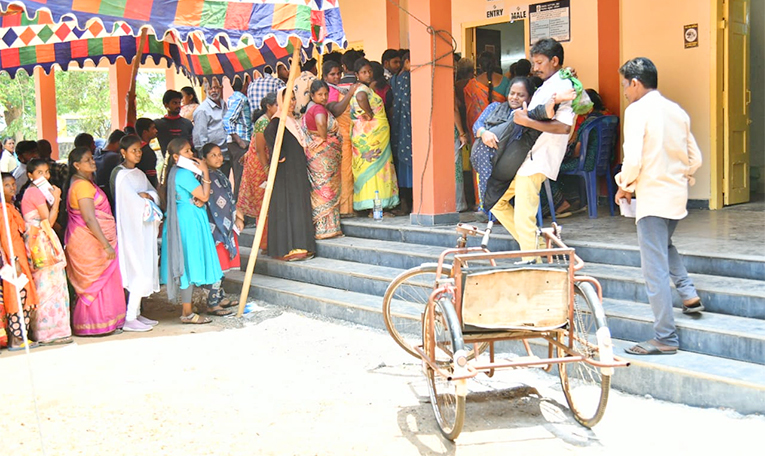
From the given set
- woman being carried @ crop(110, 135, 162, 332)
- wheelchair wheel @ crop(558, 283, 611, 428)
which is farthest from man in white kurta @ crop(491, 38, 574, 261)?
woman being carried @ crop(110, 135, 162, 332)

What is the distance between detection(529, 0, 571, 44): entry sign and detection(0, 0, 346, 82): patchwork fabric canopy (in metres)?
3.40

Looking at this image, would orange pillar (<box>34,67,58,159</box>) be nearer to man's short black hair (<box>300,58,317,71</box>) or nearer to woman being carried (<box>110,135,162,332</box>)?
man's short black hair (<box>300,58,317,71</box>)

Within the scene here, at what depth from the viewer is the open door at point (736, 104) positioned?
26.2 feet

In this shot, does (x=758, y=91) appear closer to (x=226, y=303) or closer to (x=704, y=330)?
(x=704, y=330)

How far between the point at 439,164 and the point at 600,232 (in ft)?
5.81

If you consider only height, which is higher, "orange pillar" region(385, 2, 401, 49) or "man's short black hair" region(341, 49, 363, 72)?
"orange pillar" region(385, 2, 401, 49)

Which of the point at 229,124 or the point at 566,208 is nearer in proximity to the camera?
the point at 566,208

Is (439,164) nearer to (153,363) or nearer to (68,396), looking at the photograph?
(153,363)

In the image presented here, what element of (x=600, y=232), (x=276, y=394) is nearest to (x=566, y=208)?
(x=600, y=232)

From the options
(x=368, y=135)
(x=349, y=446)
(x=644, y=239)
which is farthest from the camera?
(x=368, y=135)

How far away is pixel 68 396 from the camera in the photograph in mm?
4895

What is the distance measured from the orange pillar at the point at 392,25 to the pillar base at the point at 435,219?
4235 millimetres

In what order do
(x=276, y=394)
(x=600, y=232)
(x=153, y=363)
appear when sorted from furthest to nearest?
(x=600, y=232), (x=153, y=363), (x=276, y=394)

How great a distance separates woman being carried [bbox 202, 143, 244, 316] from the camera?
677 cm
